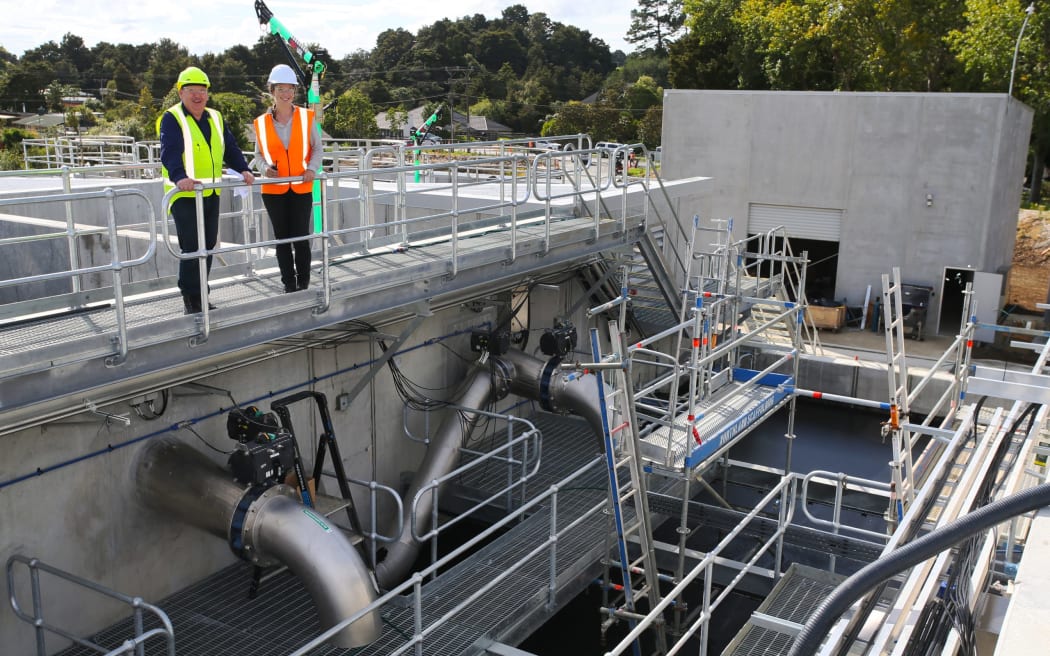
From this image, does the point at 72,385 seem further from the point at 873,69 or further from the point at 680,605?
the point at 873,69

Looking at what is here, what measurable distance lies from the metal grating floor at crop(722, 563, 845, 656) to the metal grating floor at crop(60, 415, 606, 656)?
1.77m

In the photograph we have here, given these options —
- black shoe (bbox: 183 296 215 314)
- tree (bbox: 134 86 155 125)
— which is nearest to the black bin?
black shoe (bbox: 183 296 215 314)

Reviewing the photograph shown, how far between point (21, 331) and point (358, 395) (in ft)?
13.8

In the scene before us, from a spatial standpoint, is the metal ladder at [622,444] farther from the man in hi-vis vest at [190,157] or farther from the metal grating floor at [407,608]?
the man in hi-vis vest at [190,157]

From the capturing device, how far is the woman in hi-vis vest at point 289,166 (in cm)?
721

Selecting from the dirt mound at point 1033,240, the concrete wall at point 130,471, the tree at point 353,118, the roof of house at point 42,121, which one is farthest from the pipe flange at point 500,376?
the roof of house at point 42,121

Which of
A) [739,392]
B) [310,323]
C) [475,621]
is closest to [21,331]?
[310,323]

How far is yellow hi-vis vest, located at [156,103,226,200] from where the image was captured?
6.46 meters

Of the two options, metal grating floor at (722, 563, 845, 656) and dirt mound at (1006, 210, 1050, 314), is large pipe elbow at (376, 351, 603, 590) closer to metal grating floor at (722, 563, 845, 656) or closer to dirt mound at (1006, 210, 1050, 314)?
metal grating floor at (722, 563, 845, 656)

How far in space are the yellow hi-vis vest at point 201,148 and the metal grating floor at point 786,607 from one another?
5.09 m

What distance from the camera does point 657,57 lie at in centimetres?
10200

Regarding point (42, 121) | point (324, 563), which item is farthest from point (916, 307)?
point (42, 121)

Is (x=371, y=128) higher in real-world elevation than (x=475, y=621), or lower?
higher

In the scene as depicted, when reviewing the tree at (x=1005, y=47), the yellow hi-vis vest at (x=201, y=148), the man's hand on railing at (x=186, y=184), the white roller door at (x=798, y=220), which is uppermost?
the tree at (x=1005, y=47)
